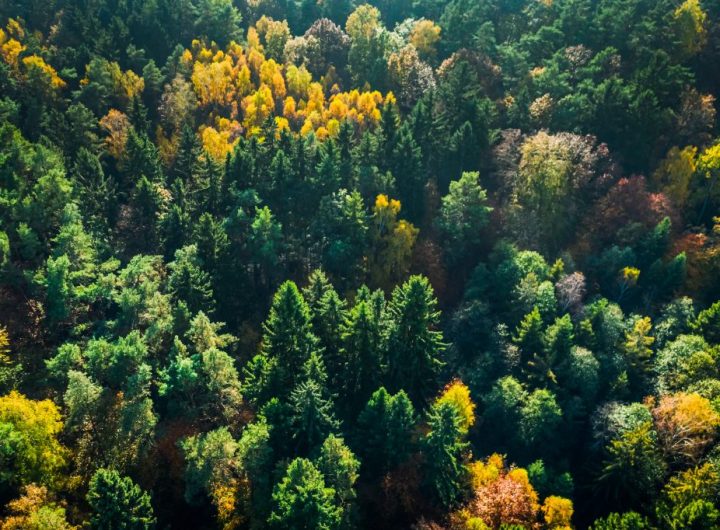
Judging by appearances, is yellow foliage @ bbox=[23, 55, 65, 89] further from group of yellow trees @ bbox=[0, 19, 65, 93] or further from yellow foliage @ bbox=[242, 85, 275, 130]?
yellow foliage @ bbox=[242, 85, 275, 130]

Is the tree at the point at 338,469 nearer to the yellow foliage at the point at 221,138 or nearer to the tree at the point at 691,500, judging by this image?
the tree at the point at 691,500

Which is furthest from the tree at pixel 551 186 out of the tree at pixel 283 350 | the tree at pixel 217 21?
the tree at pixel 217 21

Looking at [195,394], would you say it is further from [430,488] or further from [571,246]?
[571,246]

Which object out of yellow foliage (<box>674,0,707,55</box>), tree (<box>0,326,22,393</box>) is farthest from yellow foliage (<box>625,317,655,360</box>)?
tree (<box>0,326,22,393</box>)

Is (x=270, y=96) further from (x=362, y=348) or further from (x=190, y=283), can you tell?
(x=362, y=348)

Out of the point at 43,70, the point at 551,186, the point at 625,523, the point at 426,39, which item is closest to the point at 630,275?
the point at 551,186

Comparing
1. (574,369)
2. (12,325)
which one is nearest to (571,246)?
(574,369)

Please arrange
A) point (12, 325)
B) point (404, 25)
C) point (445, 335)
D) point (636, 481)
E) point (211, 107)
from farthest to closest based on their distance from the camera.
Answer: point (404, 25), point (211, 107), point (445, 335), point (12, 325), point (636, 481)
